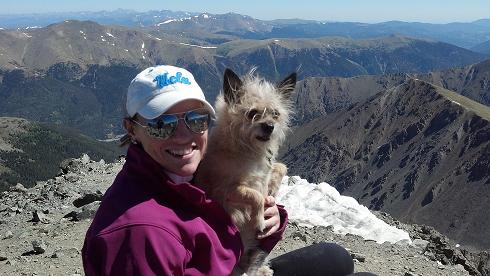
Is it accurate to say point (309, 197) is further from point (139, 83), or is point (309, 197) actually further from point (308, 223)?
point (139, 83)

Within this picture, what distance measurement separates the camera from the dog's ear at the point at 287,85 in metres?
5.91

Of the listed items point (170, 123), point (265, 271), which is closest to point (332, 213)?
point (265, 271)

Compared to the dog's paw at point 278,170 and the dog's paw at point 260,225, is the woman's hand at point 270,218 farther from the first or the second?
the dog's paw at point 278,170

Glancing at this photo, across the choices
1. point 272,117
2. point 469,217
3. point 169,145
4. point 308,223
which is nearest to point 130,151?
point 169,145

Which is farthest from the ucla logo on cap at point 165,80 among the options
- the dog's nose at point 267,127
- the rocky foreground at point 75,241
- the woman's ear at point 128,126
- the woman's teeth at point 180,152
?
the rocky foreground at point 75,241

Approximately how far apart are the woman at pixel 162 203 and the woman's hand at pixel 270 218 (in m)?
0.94

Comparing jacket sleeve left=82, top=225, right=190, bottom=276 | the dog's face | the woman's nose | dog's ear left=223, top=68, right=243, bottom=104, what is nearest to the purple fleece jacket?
jacket sleeve left=82, top=225, right=190, bottom=276

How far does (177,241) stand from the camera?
3.88 m

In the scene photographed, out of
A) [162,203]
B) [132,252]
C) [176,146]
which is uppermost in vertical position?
[176,146]

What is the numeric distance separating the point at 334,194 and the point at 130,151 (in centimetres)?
1885

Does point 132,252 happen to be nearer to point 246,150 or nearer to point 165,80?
point 165,80

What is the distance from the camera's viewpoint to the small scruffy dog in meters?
5.25

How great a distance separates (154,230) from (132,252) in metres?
0.24

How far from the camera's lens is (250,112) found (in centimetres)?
561
